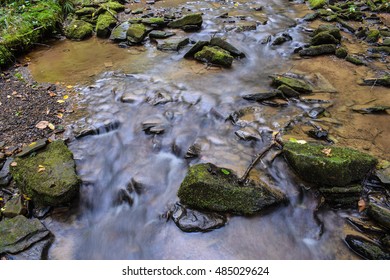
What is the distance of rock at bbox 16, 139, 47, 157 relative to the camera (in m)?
4.18

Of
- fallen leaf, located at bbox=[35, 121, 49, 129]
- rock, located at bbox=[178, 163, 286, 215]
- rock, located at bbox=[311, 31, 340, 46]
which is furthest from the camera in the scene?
rock, located at bbox=[311, 31, 340, 46]

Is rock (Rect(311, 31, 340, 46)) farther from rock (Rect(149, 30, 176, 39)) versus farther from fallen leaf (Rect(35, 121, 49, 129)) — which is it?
fallen leaf (Rect(35, 121, 49, 129))

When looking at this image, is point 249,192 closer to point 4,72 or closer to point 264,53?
point 264,53

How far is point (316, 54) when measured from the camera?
7211mm

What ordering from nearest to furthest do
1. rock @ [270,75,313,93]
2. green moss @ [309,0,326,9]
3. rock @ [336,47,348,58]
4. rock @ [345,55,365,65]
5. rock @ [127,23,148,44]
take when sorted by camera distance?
rock @ [270,75,313,93], rock @ [345,55,365,65], rock @ [336,47,348,58], rock @ [127,23,148,44], green moss @ [309,0,326,9]

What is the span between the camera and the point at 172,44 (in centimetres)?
771

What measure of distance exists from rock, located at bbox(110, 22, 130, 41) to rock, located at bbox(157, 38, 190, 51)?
1.05 m

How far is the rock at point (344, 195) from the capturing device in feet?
11.9

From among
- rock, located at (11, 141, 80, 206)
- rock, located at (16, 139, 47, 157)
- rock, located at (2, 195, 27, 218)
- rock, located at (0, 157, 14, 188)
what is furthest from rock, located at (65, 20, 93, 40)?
rock, located at (2, 195, 27, 218)

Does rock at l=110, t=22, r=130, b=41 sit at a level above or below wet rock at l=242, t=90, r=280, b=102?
above

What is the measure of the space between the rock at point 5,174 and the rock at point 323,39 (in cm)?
714

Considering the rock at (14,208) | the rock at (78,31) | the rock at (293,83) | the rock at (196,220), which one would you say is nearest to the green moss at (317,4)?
the rock at (293,83)

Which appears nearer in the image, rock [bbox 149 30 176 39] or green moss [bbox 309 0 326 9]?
rock [bbox 149 30 176 39]

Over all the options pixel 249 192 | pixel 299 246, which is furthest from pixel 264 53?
pixel 299 246
